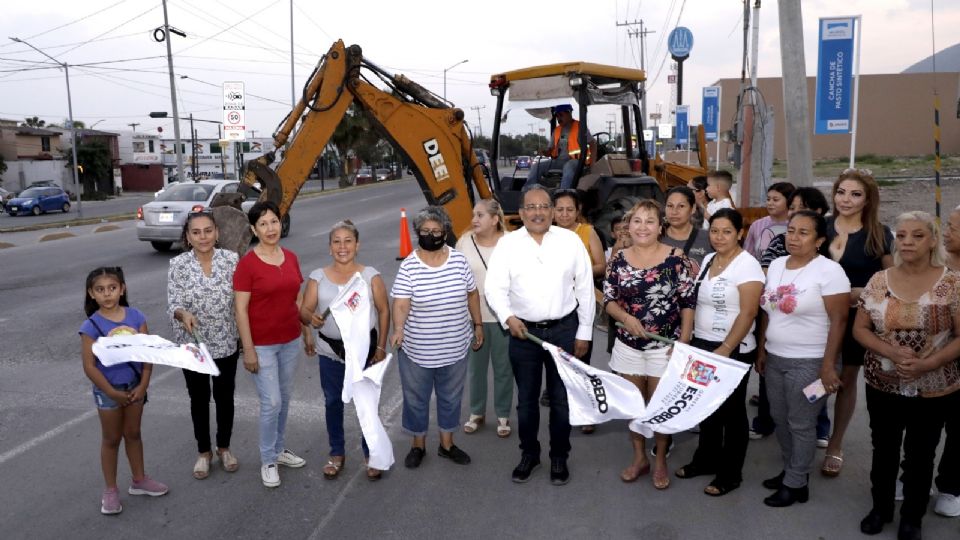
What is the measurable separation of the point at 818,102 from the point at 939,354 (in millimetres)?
7890

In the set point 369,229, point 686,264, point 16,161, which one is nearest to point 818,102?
point 686,264

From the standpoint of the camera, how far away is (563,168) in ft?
32.9

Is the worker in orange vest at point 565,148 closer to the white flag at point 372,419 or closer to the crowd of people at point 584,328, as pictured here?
the crowd of people at point 584,328

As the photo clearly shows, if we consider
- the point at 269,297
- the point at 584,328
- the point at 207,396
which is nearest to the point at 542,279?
the point at 584,328

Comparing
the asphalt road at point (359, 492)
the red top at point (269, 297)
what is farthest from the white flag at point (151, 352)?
the asphalt road at point (359, 492)

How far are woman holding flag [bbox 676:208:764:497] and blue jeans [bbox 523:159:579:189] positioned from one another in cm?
469

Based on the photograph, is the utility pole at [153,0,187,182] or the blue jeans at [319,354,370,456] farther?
the utility pole at [153,0,187,182]

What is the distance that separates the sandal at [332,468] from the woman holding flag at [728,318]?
7.83 feet

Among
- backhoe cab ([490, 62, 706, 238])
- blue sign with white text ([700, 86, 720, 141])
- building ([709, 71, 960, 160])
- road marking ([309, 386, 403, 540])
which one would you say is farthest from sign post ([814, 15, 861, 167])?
building ([709, 71, 960, 160])

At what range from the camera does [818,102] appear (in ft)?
35.3

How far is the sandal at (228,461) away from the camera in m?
5.04

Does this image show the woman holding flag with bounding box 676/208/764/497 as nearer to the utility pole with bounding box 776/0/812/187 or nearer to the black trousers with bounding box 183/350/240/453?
the black trousers with bounding box 183/350/240/453

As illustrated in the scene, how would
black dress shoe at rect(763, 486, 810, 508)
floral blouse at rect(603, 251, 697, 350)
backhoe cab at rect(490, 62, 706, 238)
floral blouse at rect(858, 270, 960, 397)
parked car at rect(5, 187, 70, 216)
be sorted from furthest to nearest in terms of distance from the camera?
parked car at rect(5, 187, 70, 216) → backhoe cab at rect(490, 62, 706, 238) → floral blouse at rect(603, 251, 697, 350) → black dress shoe at rect(763, 486, 810, 508) → floral blouse at rect(858, 270, 960, 397)

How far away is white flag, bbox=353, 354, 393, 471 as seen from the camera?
15.5ft
